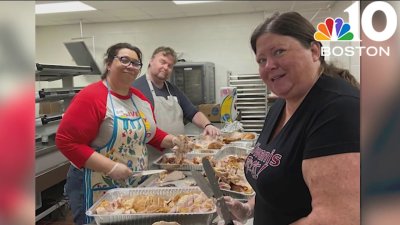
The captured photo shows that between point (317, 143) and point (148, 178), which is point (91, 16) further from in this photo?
point (317, 143)

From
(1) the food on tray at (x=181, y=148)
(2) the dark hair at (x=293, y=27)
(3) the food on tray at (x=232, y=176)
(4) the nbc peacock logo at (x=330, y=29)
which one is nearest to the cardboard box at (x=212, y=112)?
(1) the food on tray at (x=181, y=148)

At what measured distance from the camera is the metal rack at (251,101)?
5.26 m

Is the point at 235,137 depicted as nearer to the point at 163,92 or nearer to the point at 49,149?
the point at 163,92

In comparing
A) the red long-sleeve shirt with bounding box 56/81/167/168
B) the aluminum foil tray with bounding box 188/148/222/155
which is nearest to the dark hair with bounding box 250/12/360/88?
the red long-sleeve shirt with bounding box 56/81/167/168

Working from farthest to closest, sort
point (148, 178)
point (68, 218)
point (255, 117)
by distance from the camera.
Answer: point (255, 117)
point (68, 218)
point (148, 178)

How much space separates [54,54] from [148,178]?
549cm

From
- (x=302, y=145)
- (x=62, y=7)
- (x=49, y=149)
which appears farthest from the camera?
(x=62, y=7)

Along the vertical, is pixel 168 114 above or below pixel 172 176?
above

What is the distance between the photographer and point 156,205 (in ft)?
3.90

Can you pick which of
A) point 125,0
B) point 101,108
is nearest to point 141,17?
point 125,0

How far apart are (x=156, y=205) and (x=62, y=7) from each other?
4.62m

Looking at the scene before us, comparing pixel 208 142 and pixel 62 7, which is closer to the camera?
pixel 208 142

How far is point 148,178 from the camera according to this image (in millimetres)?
→ 1664

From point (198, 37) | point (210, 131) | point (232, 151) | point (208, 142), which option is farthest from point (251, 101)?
point (232, 151)
